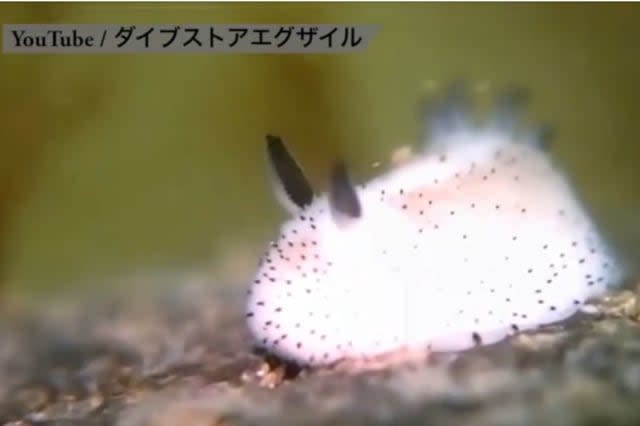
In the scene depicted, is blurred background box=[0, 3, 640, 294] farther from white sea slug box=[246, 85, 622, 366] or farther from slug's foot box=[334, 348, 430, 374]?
slug's foot box=[334, 348, 430, 374]

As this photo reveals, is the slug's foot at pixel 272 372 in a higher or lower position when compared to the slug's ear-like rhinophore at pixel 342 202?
lower

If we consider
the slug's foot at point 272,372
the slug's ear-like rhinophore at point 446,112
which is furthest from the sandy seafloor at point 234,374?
the slug's ear-like rhinophore at point 446,112

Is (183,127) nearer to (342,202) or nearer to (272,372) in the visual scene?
(342,202)

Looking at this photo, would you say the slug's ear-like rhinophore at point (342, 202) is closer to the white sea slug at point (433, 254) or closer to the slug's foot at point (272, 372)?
the white sea slug at point (433, 254)

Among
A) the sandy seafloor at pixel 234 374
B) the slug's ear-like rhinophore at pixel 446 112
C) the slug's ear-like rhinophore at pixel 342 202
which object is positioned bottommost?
the sandy seafloor at pixel 234 374

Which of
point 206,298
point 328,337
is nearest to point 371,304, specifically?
point 328,337

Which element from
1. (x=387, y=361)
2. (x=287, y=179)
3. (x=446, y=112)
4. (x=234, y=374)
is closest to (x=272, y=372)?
(x=234, y=374)

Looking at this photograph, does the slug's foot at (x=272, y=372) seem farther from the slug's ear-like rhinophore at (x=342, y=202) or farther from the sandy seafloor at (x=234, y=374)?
the slug's ear-like rhinophore at (x=342, y=202)

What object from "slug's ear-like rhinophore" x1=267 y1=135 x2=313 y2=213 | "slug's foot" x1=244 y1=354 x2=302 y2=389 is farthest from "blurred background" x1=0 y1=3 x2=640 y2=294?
"slug's foot" x1=244 y1=354 x2=302 y2=389
